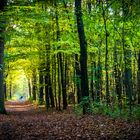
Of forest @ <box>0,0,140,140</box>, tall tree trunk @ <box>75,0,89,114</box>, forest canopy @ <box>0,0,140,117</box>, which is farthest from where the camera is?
tall tree trunk @ <box>75,0,89,114</box>

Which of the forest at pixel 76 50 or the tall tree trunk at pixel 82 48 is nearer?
the forest at pixel 76 50

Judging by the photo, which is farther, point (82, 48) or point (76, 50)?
point (76, 50)

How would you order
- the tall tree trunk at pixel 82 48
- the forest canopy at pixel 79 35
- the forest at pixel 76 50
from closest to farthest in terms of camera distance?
the forest at pixel 76 50
the forest canopy at pixel 79 35
the tall tree trunk at pixel 82 48

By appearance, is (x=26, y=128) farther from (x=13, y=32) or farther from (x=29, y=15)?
(x=13, y=32)

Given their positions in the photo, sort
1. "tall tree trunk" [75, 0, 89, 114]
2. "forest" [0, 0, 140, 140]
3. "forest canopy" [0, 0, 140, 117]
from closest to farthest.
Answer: "forest" [0, 0, 140, 140] < "forest canopy" [0, 0, 140, 117] < "tall tree trunk" [75, 0, 89, 114]

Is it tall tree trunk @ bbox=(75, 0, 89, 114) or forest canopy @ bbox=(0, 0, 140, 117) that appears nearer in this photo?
forest canopy @ bbox=(0, 0, 140, 117)

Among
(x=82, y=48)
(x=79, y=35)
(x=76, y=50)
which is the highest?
(x=79, y=35)

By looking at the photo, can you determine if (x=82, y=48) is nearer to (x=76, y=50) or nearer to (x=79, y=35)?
(x=79, y=35)

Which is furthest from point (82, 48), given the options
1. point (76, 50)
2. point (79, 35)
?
point (76, 50)

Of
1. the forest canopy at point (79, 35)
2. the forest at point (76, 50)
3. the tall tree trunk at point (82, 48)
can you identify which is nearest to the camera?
the forest at point (76, 50)

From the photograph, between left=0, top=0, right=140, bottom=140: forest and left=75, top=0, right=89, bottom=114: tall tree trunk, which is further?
left=75, top=0, right=89, bottom=114: tall tree trunk

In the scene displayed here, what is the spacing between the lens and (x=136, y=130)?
9781mm

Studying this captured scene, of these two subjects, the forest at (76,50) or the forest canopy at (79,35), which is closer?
the forest at (76,50)

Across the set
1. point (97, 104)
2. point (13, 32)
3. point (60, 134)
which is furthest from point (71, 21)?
point (60, 134)
